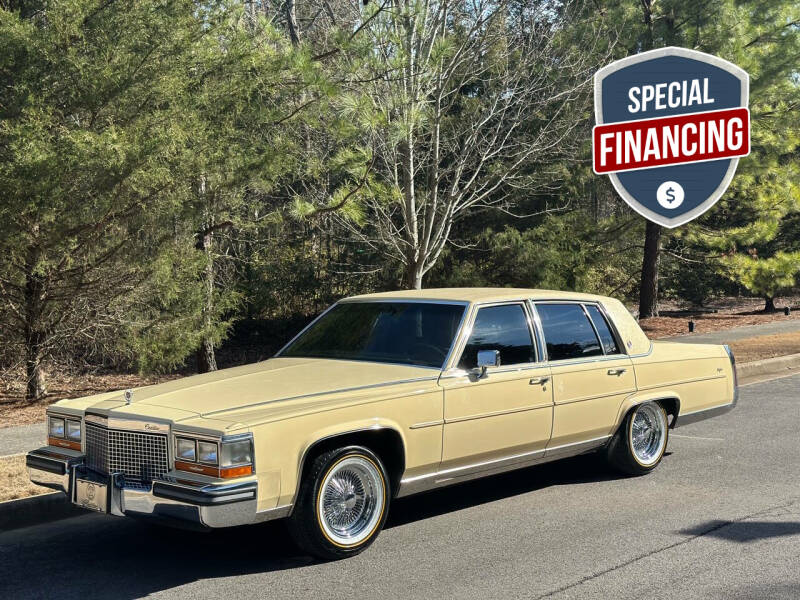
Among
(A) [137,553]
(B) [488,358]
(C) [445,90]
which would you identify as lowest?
(A) [137,553]

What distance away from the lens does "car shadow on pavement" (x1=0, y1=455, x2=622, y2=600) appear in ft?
16.6

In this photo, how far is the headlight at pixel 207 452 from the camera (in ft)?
16.0

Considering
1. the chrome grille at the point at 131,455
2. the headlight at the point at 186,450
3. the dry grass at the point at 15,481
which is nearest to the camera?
the headlight at the point at 186,450

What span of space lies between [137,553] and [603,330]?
3.95m

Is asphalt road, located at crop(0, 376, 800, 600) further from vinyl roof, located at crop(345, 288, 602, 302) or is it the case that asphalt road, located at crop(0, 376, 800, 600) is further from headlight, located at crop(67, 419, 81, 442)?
vinyl roof, located at crop(345, 288, 602, 302)

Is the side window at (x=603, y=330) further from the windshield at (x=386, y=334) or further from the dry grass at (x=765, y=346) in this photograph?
the dry grass at (x=765, y=346)

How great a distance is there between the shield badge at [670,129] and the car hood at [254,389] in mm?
10158

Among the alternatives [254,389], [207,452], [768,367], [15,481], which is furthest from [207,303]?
[207,452]

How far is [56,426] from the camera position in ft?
19.4

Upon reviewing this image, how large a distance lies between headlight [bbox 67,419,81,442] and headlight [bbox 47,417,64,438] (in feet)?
0.29

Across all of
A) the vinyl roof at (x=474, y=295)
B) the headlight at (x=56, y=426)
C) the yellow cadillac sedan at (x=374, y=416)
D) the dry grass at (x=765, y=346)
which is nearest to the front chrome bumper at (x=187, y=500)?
the yellow cadillac sedan at (x=374, y=416)

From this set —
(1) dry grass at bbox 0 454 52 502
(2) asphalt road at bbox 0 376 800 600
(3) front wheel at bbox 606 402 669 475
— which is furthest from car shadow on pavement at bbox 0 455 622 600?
(3) front wheel at bbox 606 402 669 475

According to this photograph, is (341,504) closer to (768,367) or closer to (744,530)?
(744,530)

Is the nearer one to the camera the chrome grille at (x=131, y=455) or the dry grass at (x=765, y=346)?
the chrome grille at (x=131, y=455)
